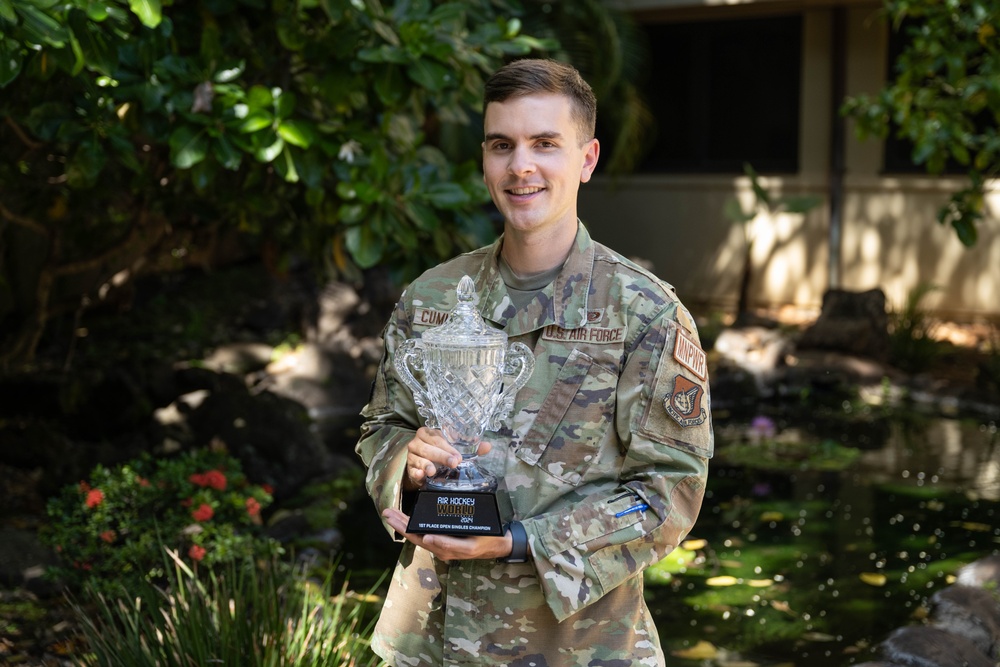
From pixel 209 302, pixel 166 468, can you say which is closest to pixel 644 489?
pixel 166 468

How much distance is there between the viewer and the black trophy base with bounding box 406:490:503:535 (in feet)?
6.98

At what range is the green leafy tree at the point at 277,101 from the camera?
3.82 m

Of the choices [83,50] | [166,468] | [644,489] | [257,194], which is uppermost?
[83,50]

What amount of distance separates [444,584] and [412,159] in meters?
2.46

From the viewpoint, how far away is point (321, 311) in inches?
430

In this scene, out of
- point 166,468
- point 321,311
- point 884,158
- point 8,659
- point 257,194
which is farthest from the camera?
point 884,158

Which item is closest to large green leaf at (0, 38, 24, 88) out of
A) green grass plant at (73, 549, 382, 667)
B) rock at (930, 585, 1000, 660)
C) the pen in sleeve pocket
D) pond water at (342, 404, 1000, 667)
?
green grass plant at (73, 549, 382, 667)

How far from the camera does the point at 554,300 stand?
92.6 inches

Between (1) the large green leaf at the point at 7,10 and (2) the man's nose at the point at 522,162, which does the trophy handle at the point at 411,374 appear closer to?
(2) the man's nose at the point at 522,162

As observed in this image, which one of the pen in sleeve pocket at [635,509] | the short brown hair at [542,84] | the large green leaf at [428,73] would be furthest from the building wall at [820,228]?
the pen in sleeve pocket at [635,509]

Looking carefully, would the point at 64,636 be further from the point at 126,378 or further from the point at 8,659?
the point at 126,378

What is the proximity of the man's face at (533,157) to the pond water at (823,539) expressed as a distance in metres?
3.11

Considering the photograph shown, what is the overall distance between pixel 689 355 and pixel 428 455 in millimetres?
566

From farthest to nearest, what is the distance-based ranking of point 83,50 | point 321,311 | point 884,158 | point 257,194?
point 884,158 < point 321,311 < point 257,194 < point 83,50
